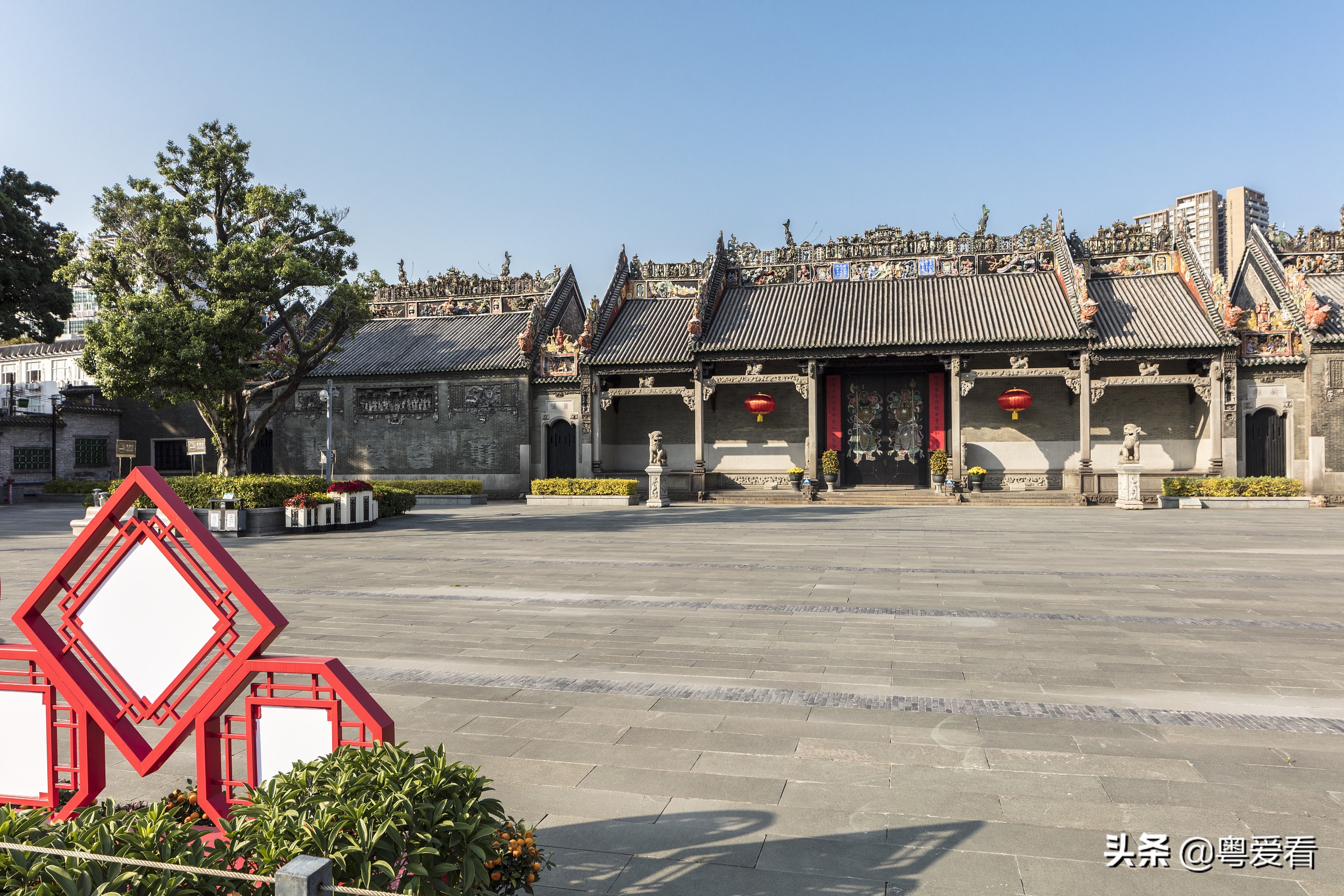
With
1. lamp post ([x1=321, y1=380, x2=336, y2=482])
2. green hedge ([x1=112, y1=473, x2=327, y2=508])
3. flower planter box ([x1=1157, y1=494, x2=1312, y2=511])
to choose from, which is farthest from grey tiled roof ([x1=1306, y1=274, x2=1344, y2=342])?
lamp post ([x1=321, y1=380, x2=336, y2=482])

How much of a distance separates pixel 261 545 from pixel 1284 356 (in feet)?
85.4

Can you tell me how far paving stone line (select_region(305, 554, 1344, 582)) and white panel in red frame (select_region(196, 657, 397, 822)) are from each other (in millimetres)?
8186

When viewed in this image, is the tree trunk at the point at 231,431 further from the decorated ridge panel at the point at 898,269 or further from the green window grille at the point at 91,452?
the green window grille at the point at 91,452

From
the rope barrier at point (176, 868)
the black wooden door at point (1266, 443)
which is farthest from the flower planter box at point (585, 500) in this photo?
the rope barrier at point (176, 868)

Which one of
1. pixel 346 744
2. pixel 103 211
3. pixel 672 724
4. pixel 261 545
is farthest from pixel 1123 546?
pixel 103 211

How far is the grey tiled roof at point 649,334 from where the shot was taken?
86.5 ft

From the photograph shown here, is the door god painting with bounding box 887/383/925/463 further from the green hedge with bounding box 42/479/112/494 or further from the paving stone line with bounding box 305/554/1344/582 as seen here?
the green hedge with bounding box 42/479/112/494

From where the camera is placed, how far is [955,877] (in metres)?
2.80

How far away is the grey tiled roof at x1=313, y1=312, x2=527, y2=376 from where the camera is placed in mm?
28141

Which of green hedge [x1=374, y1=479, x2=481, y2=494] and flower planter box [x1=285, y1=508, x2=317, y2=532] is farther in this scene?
green hedge [x1=374, y1=479, x2=481, y2=494]

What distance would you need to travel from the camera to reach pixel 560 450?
28.0 metres

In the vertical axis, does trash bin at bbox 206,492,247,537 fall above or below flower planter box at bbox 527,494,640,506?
above

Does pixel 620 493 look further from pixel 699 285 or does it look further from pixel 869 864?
pixel 869 864

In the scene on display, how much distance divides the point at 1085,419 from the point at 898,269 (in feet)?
27.0
